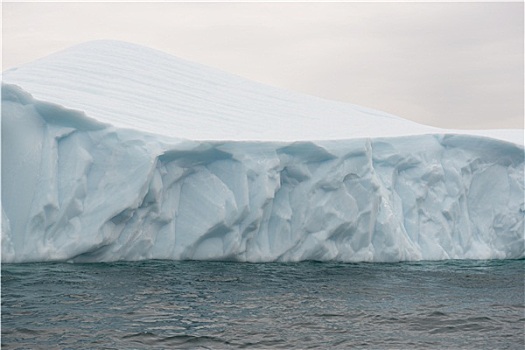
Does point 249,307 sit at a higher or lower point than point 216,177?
lower

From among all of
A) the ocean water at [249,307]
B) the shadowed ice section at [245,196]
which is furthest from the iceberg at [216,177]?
the ocean water at [249,307]

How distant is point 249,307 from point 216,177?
470 centimetres

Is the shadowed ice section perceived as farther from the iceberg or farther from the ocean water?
the ocean water

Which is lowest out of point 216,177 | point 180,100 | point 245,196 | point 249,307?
point 249,307

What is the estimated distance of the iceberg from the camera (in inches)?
473

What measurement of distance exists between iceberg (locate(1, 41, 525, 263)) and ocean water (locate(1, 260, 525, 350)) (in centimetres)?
74

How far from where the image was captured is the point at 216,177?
13555mm

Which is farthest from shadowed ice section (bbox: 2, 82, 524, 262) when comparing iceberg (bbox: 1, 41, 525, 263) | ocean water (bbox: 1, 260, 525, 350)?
ocean water (bbox: 1, 260, 525, 350)

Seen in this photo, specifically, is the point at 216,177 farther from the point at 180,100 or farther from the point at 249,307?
the point at 249,307

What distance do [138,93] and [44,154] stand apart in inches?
182

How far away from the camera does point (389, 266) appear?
13.8 meters

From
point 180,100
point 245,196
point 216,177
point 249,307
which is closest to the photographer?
point 249,307

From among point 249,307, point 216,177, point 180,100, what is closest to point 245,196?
point 216,177

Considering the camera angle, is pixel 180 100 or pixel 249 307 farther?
pixel 180 100
